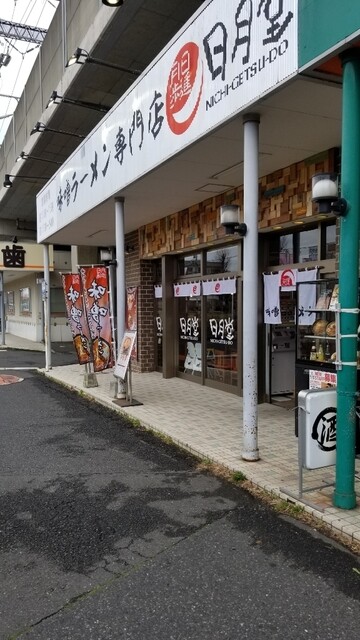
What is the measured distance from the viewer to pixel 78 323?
9766 millimetres

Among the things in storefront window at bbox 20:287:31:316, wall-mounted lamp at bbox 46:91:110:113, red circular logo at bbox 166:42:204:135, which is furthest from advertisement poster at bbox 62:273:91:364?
storefront window at bbox 20:287:31:316

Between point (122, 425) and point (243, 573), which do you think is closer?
point (243, 573)

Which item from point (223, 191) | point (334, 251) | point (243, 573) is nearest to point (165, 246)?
point (223, 191)

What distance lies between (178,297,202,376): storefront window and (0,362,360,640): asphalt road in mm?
4854

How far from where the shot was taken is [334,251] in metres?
6.39

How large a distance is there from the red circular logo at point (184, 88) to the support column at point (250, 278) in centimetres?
92

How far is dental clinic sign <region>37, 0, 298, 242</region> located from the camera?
13.5 feet

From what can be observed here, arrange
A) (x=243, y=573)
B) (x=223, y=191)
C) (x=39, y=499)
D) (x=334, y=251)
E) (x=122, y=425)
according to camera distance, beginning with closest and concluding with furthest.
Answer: (x=243, y=573)
(x=39, y=499)
(x=334, y=251)
(x=122, y=425)
(x=223, y=191)

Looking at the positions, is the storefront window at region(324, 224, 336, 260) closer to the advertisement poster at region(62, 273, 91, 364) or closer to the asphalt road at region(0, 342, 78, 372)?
the advertisement poster at region(62, 273, 91, 364)

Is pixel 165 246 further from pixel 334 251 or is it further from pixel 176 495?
pixel 176 495

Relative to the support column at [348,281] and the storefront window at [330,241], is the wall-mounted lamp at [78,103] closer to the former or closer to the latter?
the storefront window at [330,241]

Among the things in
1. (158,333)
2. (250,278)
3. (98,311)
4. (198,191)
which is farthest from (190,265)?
(250,278)

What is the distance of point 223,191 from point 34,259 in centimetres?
1336

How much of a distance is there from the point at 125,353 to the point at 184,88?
4085 millimetres
